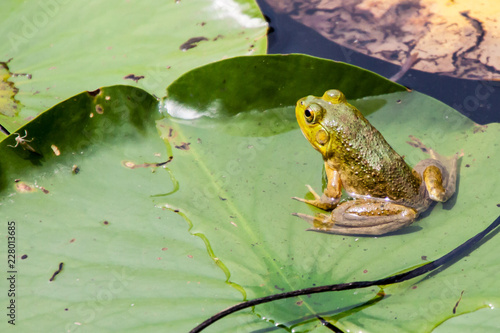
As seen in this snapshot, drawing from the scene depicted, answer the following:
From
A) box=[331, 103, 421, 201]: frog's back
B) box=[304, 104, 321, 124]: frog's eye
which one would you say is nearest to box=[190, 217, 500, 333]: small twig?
box=[331, 103, 421, 201]: frog's back

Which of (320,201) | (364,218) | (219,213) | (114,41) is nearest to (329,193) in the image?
(320,201)

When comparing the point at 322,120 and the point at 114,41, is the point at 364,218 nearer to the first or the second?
the point at 322,120

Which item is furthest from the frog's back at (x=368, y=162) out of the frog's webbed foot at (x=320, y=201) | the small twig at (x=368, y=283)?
the small twig at (x=368, y=283)

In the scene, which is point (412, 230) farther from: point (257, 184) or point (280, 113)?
point (280, 113)

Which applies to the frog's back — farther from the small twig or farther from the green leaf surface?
the green leaf surface

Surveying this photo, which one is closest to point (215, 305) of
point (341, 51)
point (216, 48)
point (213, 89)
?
point (213, 89)
